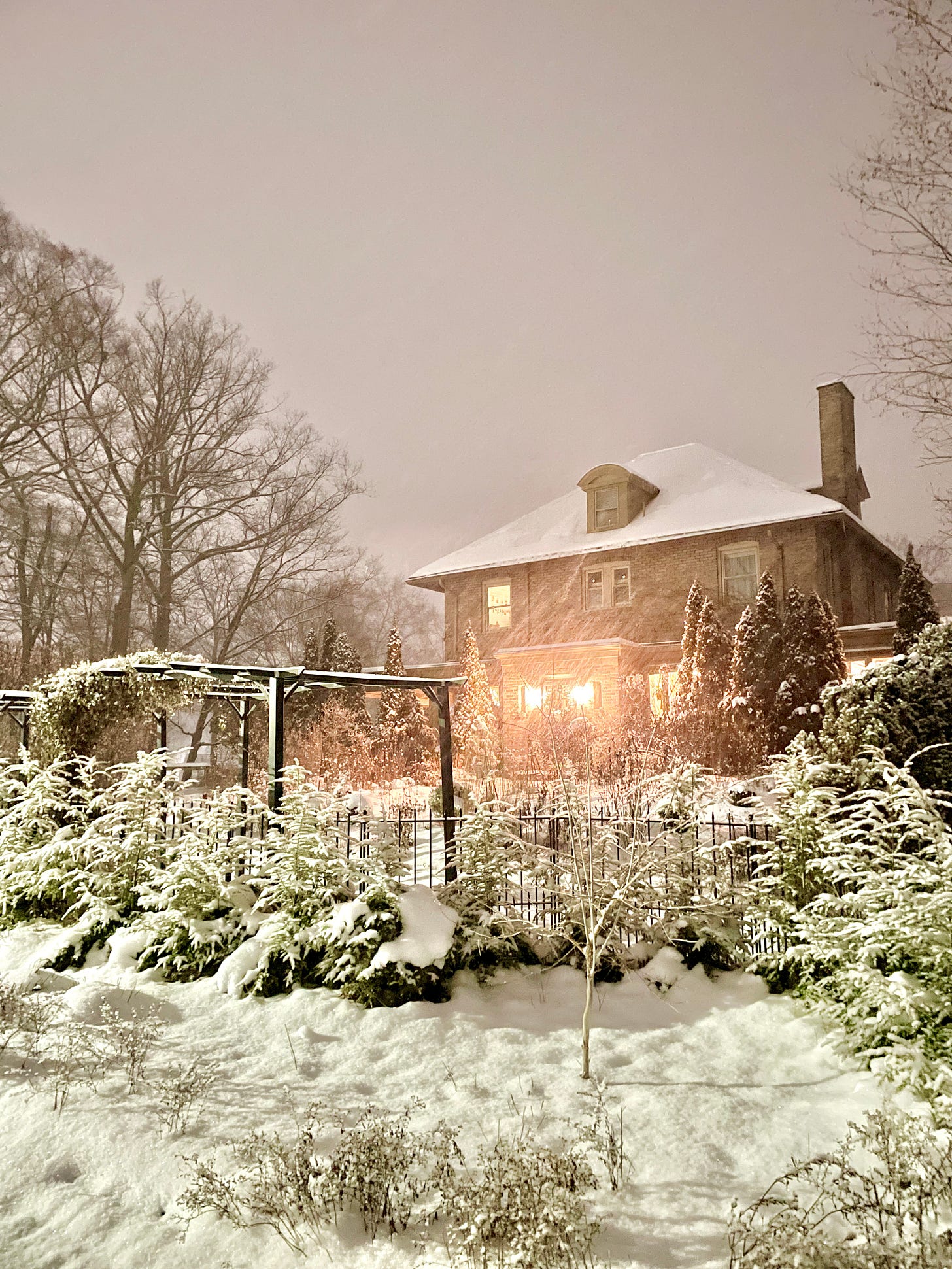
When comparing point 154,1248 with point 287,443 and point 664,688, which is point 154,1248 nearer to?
point 664,688

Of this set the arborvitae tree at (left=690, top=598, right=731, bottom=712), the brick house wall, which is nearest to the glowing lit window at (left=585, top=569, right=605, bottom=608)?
the brick house wall

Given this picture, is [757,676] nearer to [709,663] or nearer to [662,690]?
[709,663]

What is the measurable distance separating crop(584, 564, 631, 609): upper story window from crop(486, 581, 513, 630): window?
2.60 meters

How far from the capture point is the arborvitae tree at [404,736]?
19.7 meters

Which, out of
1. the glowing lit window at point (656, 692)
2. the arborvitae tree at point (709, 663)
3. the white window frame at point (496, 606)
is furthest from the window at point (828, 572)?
the white window frame at point (496, 606)

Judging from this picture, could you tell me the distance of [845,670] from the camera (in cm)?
1652

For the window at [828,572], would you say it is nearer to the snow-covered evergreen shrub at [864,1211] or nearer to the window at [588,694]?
the window at [588,694]

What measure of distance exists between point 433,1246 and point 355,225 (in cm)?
2867

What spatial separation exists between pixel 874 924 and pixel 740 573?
17484mm

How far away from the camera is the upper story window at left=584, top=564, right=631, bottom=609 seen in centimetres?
2284

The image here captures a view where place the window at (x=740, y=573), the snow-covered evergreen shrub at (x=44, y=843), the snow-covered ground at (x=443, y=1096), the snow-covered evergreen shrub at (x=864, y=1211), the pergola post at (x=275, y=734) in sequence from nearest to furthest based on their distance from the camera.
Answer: the snow-covered evergreen shrub at (x=864, y=1211) → the snow-covered ground at (x=443, y=1096) → the snow-covered evergreen shrub at (x=44, y=843) → the pergola post at (x=275, y=734) → the window at (x=740, y=573)

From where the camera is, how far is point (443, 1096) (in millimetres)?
4262

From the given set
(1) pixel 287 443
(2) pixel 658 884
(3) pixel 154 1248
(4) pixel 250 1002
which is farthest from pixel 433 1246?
(1) pixel 287 443

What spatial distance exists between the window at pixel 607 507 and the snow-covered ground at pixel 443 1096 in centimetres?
1855
